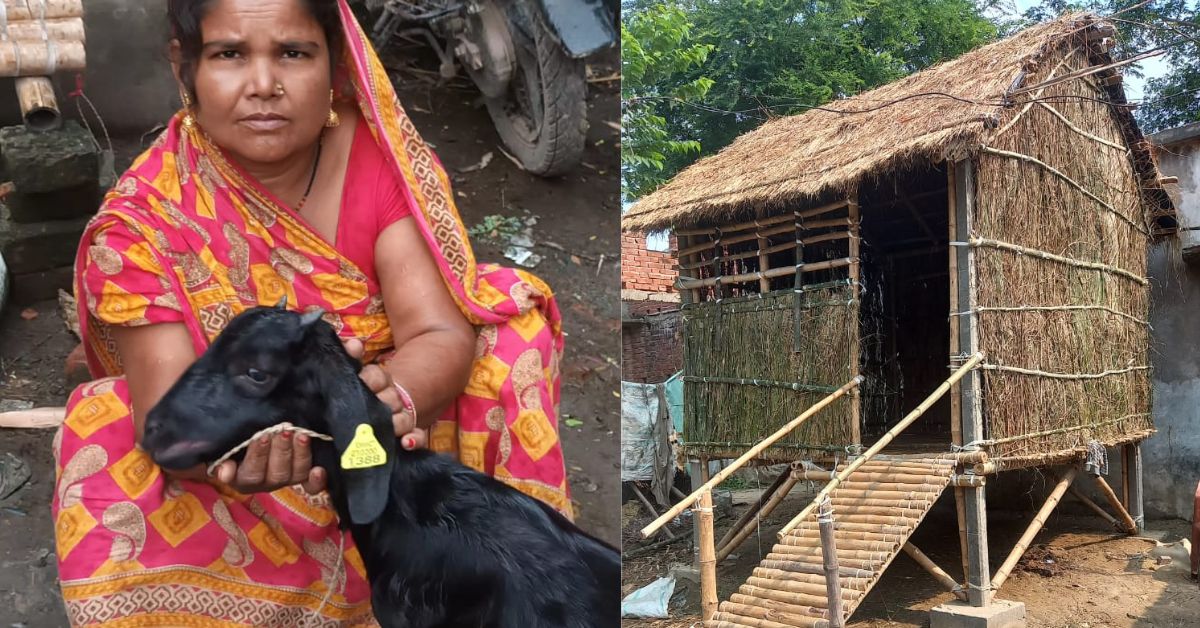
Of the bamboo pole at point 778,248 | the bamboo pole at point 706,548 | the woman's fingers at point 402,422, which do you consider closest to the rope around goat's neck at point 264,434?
the woman's fingers at point 402,422

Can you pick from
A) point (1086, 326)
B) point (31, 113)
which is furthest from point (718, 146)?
point (31, 113)

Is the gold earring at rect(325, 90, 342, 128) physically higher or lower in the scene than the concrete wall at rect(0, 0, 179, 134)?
lower

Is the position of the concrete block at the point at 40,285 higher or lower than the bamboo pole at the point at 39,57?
lower

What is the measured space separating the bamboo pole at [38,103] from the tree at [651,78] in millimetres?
1156

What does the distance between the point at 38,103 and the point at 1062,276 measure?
4.10 metres

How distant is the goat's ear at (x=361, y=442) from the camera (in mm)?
1021

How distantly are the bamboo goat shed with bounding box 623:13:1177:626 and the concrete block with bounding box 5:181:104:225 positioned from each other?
2.05m

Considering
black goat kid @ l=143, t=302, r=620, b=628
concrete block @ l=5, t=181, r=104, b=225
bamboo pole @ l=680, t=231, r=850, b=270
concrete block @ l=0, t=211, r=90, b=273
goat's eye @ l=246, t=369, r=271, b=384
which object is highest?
bamboo pole @ l=680, t=231, r=850, b=270

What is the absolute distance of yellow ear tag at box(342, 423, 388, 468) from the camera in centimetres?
103

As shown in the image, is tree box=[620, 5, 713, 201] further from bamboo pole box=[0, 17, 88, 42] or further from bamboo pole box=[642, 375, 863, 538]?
bamboo pole box=[0, 17, 88, 42]

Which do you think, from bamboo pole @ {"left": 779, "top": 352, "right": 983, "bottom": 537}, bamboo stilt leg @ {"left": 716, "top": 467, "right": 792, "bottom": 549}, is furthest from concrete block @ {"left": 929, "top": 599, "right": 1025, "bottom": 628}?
bamboo stilt leg @ {"left": 716, "top": 467, "right": 792, "bottom": 549}

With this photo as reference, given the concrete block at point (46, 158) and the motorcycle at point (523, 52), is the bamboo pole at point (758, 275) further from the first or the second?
the concrete block at point (46, 158)

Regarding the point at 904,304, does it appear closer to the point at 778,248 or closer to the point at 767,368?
the point at 767,368

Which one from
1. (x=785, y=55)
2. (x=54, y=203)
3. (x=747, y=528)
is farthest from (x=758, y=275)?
(x=54, y=203)
